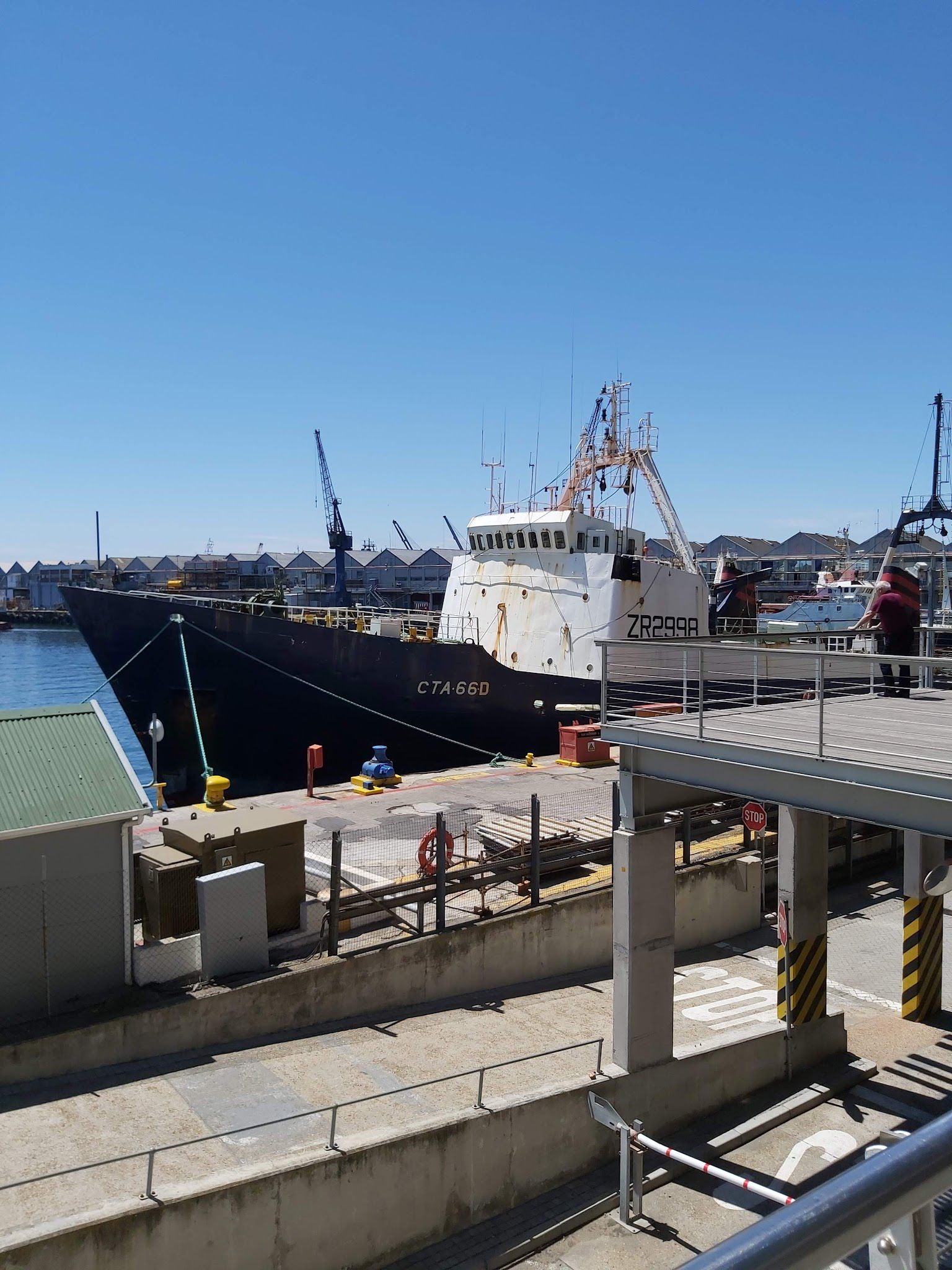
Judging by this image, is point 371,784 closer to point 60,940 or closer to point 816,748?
point 60,940

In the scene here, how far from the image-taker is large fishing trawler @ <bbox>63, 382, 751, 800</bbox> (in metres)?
24.8

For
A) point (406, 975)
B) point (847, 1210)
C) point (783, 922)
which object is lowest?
point (406, 975)

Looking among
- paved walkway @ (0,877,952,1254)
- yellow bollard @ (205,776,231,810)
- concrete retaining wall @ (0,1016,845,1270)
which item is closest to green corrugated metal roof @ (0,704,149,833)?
paved walkway @ (0,877,952,1254)

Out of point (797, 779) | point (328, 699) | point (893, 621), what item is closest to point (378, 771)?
point (328, 699)

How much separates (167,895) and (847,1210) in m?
9.86

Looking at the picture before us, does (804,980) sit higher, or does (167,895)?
(167,895)

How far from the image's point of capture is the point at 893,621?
10836mm

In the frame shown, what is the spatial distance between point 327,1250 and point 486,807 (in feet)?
30.8

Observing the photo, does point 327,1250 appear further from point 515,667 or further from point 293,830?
point 515,667

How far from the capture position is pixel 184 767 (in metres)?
26.7

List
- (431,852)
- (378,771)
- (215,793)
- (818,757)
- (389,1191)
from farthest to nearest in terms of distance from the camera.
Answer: (378,771) < (215,793) < (431,852) < (389,1191) < (818,757)

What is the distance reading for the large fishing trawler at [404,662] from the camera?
24797 millimetres

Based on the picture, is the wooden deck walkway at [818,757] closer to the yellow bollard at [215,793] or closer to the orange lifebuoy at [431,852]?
the orange lifebuoy at [431,852]

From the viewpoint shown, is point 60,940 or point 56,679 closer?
point 60,940
